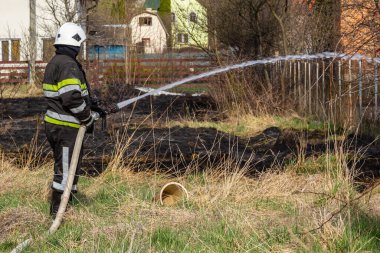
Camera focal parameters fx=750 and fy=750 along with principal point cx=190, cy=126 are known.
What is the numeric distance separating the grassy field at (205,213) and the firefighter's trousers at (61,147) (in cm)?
27

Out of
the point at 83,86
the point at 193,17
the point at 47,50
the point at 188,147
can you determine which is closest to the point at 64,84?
the point at 83,86

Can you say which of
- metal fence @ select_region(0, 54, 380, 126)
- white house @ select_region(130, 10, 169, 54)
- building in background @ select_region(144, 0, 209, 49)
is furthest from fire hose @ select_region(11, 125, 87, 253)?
white house @ select_region(130, 10, 169, 54)

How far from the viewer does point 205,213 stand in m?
6.40

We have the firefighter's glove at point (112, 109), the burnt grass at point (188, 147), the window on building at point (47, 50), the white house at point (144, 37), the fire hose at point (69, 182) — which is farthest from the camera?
the window on building at point (47, 50)

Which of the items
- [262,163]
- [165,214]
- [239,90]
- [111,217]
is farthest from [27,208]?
[239,90]

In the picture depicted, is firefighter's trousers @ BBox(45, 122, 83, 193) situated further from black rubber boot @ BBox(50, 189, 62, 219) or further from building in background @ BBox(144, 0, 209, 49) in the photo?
building in background @ BBox(144, 0, 209, 49)

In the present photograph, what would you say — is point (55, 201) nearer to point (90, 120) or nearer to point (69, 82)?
point (90, 120)

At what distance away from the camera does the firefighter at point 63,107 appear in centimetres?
639

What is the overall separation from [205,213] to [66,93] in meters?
1.56

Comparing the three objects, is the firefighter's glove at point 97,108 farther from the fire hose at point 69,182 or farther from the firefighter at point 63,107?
the fire hose at point 69,182

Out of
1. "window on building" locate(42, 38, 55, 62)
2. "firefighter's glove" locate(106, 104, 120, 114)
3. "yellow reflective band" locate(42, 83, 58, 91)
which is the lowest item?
"firefighter's glove" locate(106, 104, 120, 114)

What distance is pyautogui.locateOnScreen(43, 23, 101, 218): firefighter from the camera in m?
6.39

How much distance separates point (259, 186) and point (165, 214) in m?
1.48

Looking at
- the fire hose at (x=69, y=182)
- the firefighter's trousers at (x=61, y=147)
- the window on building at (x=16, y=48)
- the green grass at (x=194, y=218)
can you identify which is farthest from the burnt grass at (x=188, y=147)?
the window on building at (x=16, y=48)
